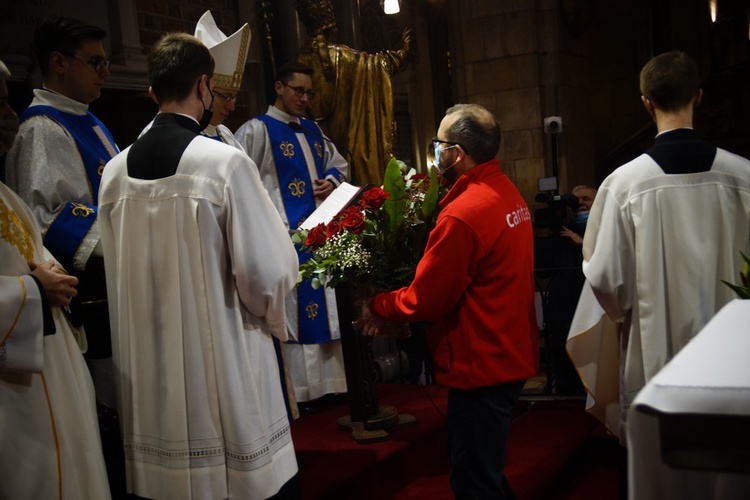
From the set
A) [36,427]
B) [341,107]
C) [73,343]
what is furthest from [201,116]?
[341,107]

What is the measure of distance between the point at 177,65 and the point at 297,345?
235cm

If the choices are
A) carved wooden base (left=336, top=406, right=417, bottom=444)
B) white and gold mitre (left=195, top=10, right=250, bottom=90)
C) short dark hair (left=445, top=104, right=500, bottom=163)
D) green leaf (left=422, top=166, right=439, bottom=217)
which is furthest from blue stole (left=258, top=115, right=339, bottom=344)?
short dark hair (left=445, top=104, right=500, bottom=163)

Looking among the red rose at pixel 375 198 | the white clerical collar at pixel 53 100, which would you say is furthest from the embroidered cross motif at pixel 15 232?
the red rose at pixel 375 198

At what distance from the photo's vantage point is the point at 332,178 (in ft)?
14.8

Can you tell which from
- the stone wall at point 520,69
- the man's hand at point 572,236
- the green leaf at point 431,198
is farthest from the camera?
the stone wall at point 520,69

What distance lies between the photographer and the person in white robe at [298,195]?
171 inches

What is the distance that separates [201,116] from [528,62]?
23.8ft

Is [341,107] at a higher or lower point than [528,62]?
lower

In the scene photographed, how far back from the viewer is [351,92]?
5008 millimetres

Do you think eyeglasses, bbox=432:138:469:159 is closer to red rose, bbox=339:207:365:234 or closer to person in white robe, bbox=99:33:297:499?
red rose, bbox=339:207:365:234

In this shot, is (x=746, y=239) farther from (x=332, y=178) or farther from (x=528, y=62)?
(x=528, y=62)

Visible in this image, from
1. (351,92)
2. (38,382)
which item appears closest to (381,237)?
(38,382)

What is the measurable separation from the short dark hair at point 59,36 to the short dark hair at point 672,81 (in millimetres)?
2002

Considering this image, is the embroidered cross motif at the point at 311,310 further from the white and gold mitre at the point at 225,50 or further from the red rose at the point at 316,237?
the white and gold mitre at the point at 225,50
